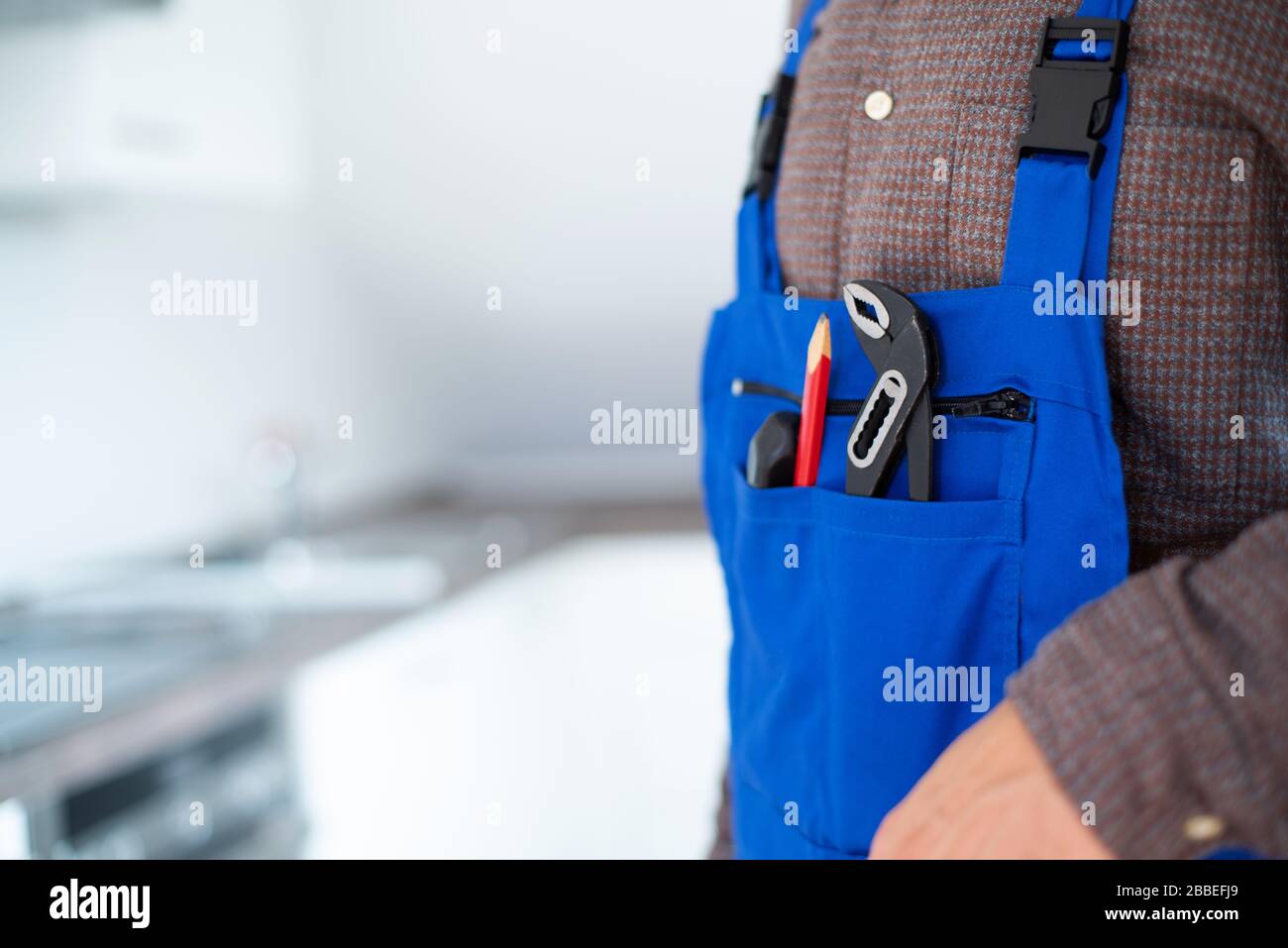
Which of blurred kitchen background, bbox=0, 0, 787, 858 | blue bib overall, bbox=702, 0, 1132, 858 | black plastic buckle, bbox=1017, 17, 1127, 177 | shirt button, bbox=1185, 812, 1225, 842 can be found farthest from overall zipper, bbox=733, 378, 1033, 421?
blurred kitchen background, bbox=0, 0, 787, 858

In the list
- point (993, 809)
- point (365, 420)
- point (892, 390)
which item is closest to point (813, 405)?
point (892, 390)

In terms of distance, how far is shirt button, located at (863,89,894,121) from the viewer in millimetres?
A: 661

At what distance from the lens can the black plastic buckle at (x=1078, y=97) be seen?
558 mm

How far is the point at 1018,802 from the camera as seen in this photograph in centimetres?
45

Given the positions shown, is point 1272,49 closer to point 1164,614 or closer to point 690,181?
point 1164,614

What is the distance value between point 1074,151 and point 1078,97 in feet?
0.09

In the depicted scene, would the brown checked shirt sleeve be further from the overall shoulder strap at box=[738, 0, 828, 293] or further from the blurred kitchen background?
the blurred kitchen background

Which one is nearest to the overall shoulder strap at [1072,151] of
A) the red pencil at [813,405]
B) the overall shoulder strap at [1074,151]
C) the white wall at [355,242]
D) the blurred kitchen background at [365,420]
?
the overall shoulder strap at [1074,151]

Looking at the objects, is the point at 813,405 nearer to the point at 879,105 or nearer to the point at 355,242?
the point at 879,105

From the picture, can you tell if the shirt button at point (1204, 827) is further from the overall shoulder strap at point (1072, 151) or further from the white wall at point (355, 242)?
the white wall at point (355, 242)

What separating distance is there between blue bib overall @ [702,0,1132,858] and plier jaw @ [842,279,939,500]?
0.01 metres

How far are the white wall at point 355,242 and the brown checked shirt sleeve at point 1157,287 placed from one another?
4.42 feet

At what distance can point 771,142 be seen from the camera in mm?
787
